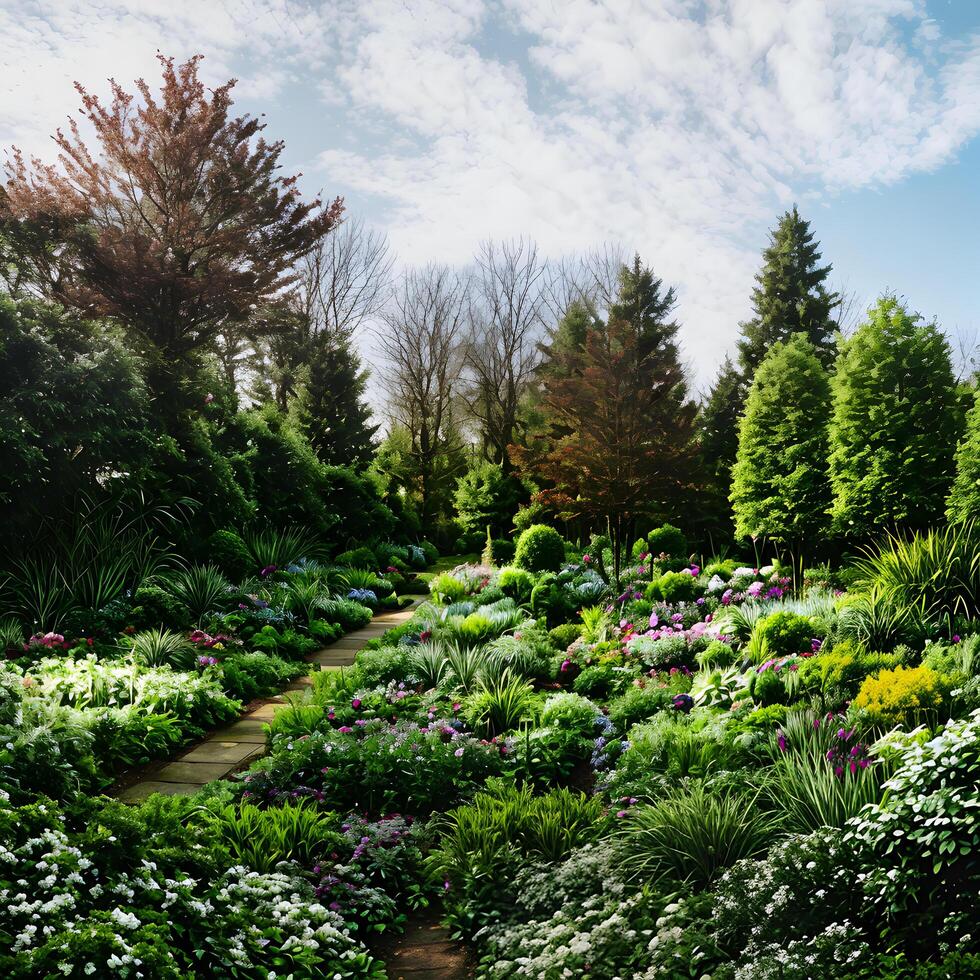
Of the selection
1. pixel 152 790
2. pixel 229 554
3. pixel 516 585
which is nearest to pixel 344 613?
pixel 229 554

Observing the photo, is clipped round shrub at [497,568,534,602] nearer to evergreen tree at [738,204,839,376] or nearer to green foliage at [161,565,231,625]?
green foliage at [161,565,231,625]

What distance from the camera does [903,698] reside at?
4.99m

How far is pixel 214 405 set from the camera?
1452 cm

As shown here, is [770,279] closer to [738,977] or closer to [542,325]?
[542,325]

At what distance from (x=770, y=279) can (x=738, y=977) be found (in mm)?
22845

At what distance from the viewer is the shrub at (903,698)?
498cm

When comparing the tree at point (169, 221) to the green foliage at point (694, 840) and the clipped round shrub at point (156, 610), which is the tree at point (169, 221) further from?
the green foliage at point (694, 840)

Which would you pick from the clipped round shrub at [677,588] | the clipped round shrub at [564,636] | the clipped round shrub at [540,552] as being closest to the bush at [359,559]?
the clipped round shrub at [540,552]

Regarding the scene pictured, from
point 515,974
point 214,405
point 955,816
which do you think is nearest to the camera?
point 955,816

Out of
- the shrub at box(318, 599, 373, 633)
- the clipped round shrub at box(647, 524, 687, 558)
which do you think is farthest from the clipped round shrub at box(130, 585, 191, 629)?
the clipped round shrub at box(647, 524, 687, 558)

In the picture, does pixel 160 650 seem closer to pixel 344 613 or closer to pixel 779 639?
pixel 344 613

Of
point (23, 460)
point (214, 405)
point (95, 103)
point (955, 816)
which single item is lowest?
point (955, 816)

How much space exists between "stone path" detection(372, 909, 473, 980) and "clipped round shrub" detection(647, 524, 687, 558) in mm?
10887

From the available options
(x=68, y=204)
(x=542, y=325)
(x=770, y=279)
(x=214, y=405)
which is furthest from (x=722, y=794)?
(x=542, y=325)
